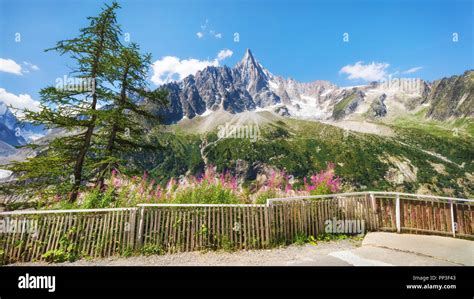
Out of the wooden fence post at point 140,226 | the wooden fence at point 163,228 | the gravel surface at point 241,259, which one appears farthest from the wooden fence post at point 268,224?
the wooden fence post at point 140,226

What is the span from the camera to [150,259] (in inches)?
336

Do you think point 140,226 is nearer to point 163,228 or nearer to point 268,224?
point 163,228

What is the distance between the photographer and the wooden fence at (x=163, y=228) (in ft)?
29.0

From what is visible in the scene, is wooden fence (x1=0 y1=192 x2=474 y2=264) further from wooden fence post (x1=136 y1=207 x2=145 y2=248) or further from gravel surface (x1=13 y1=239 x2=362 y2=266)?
gravel surface (x1=13 y1=239 x2=362 y2=266)

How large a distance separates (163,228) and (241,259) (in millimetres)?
2811

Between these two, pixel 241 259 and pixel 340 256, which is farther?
pixel 241 259

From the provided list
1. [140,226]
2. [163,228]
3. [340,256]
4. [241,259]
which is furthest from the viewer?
[163,228]

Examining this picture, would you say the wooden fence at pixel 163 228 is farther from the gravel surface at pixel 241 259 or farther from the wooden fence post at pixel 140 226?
the gravel surface at pixel 241 259

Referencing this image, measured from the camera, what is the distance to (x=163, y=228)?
926 cm

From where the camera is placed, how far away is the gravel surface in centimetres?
794

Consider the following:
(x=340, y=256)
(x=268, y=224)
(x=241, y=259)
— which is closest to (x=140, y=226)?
(x=241, y=259)
